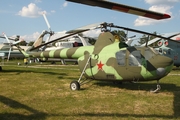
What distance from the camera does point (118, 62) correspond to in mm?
9531

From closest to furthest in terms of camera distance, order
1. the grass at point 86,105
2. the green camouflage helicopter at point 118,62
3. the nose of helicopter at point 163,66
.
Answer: the grass at point 86,105
the nose of helicopter at point 163,66
the green camouflage helicopter at point 118,62

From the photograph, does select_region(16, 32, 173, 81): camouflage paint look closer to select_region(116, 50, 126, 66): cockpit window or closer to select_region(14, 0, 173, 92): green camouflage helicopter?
select_region(14, 0, 173, 92): green camouflage helicopter

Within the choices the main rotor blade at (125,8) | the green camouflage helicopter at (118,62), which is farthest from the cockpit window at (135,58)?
the main rotor blade at (125,8)

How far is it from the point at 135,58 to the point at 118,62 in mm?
827

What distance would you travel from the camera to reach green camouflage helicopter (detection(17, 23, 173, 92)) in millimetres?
8742

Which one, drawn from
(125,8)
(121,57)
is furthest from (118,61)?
(125,8)

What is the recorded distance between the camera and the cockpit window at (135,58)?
9086 mm

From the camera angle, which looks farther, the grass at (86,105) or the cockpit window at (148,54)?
the cockpit window at (148,54)

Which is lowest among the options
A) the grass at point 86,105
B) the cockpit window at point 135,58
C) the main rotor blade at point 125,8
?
the grass at point 86,105

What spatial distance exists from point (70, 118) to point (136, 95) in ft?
13.2

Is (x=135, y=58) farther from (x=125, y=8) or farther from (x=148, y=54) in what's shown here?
(x=125, y=8)

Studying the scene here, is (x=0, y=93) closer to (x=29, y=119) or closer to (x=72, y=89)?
(x=72, y=89)

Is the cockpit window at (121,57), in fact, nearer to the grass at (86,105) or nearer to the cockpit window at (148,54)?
the cockpit window at (148,54)

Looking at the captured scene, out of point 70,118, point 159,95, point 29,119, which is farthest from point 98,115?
point 159,95
